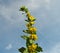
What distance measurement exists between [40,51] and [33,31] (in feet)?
4.54

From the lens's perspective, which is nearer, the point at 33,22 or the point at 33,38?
the point at 33,38

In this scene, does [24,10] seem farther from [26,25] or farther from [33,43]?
[33,43]

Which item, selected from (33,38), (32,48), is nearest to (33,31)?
(33,38)

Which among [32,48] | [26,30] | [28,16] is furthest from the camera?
[28,16]

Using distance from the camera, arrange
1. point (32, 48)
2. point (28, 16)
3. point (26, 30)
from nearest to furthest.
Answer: point (32, 48)
point (26, 30)
point (28, 16)

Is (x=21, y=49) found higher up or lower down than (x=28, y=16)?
lower down

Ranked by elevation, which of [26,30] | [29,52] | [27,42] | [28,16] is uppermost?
[28,16]

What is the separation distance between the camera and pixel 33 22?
37.6ft

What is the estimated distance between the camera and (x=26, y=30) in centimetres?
1109

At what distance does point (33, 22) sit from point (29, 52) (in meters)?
2.18

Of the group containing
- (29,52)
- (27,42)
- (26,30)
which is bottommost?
(29,52)

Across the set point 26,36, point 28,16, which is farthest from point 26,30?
point 28,16

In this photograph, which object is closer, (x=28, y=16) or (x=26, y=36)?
(x=26, y=36)

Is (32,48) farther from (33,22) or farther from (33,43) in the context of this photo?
(33,22)
